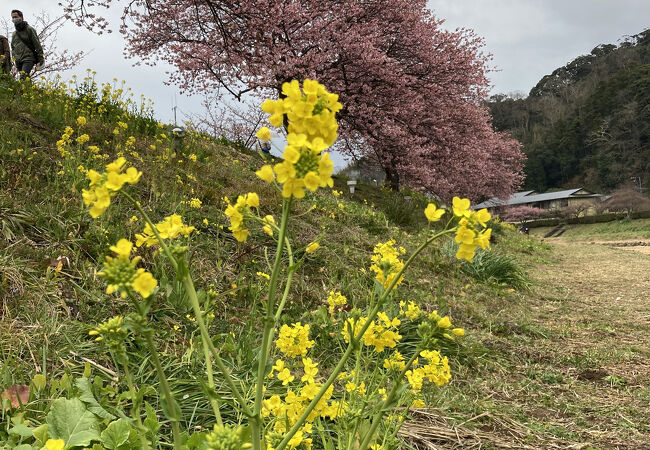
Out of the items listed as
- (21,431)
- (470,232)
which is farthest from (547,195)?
(21,431)

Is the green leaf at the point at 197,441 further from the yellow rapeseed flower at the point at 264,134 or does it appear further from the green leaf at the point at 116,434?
the yellow rapeseed flower at the point at 264,134

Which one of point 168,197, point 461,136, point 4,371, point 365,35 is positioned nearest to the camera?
point 4,371

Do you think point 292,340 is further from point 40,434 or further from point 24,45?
point 24,45

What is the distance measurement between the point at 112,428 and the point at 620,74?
6327 centimetres

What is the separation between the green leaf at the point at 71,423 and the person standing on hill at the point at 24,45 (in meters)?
8.47

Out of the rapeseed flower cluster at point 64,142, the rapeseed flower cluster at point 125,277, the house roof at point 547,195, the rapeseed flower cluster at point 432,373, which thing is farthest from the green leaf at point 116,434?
the house roof at point 547,195

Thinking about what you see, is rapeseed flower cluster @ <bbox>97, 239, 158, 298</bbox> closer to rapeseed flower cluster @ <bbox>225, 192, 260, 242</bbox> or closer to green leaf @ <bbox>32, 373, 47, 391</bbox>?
rapeseed flower cluster @ <bbox>225, 192, 260, 242</bbox>

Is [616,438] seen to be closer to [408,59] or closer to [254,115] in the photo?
[408,59]

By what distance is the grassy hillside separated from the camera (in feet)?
6.14

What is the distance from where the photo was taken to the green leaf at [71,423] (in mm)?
1178

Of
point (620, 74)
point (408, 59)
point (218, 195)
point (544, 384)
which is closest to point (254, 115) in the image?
point (408, 59)

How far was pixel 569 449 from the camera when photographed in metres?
1.89

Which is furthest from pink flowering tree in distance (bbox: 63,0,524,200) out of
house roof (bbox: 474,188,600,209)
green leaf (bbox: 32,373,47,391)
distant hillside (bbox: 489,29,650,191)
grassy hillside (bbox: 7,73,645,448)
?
distant hillside (bbox: 489,29,650,191)

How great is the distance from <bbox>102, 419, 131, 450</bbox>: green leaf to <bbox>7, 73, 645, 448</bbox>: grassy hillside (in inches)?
10.8
